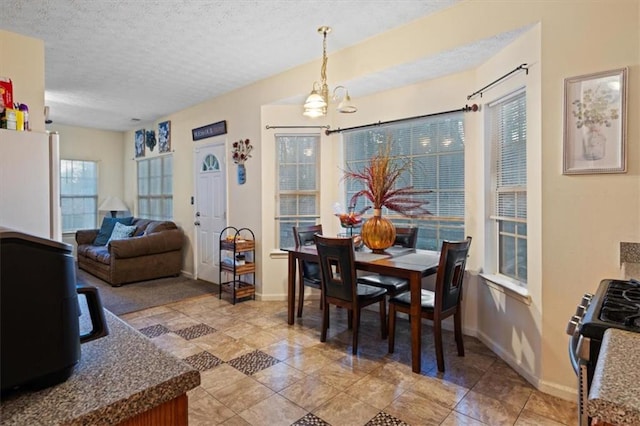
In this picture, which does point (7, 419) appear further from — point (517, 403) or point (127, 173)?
point (127, 173)

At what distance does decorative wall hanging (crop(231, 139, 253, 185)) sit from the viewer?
4480 mm

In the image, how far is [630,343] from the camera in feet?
3.12

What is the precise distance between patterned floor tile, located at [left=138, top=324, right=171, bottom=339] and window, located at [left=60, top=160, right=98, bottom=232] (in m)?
4.56

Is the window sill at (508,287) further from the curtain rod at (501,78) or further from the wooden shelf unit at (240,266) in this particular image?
the wooden shelf unit at (240,266)

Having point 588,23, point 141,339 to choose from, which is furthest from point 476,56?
point 141,339

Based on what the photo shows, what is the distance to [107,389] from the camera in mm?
706

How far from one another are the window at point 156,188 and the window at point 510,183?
16.6 feet

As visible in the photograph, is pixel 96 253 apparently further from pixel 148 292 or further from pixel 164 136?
pixel 164 136

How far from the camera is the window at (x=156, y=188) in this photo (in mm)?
6195

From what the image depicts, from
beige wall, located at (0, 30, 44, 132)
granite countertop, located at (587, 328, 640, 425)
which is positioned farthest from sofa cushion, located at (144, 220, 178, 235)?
granite countertop, located at (587, 328, 640, 425)

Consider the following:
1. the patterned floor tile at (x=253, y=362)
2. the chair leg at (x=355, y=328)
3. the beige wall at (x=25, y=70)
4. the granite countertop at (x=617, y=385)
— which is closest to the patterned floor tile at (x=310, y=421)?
the patterned floor tile at (x=253, y=362)

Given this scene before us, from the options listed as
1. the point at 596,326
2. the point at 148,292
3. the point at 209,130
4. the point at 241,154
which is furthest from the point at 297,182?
the point at 596,326

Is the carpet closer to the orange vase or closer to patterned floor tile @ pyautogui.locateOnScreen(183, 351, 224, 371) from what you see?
patterned floor tile @ pyautogui.locateOnScreen(183, 351, 224, 371)

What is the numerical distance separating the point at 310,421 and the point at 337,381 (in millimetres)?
461
